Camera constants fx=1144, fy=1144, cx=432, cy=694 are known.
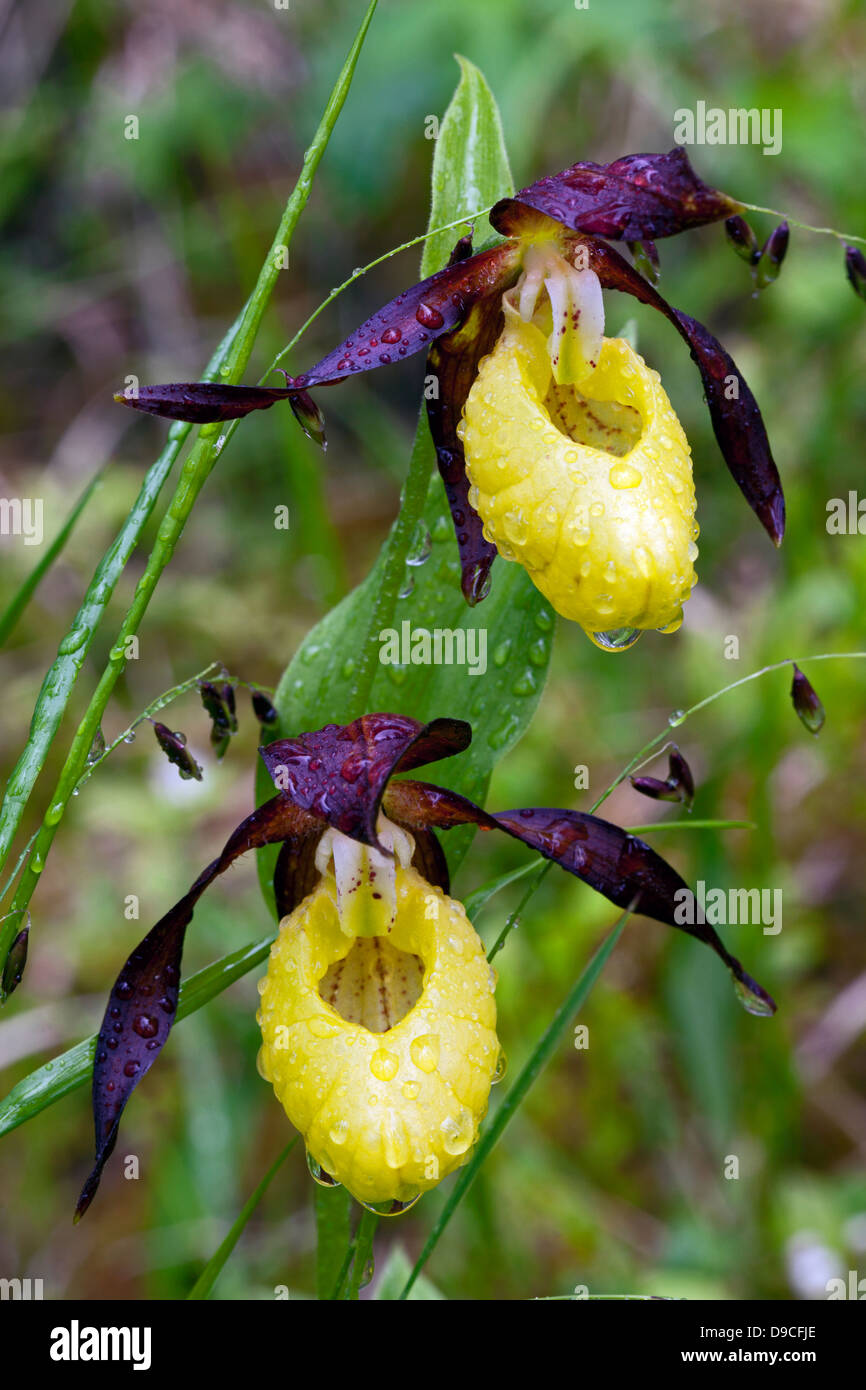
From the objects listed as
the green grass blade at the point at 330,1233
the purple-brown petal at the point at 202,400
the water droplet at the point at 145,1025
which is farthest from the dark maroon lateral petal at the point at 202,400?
the green grass blade at the point at 330,1233

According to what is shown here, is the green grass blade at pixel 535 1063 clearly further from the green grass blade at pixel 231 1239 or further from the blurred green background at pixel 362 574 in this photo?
the blurred green background at pixel 362 574

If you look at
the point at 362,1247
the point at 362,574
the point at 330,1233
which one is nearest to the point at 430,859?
the point at 362,1247

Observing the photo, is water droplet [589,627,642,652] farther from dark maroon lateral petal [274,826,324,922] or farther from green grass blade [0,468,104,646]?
green grass blade [0,468,104,646]

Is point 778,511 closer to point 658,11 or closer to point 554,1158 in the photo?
point 554,1158

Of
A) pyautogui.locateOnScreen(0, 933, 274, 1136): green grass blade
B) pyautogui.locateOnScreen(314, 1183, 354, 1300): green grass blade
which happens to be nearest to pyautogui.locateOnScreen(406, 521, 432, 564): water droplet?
pyautogui.locateOnScreen(0, 933, 274, 1136): green grass blade

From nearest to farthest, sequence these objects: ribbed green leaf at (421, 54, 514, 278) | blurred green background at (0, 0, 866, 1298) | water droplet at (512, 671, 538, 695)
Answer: ribbed green leaf at (421, 54, 514, 278), water droplet at (512, 671, 538, 695), blurred green background at (0, 0, 866, 1298)

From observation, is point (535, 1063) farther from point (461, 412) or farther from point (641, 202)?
point (641, 202)
